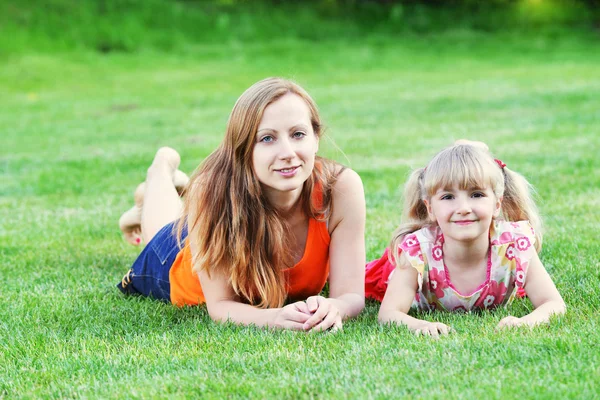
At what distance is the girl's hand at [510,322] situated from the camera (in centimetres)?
349

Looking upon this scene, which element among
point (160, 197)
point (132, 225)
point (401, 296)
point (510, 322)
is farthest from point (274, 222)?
point (132, 225)

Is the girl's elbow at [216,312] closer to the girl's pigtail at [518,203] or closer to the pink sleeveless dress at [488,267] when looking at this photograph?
the pink sleeveless dress at [488,267]

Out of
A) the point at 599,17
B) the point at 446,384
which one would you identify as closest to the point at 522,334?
the point at 446,384

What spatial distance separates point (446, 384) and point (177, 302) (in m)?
1.86

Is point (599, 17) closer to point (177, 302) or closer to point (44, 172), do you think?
point (44, 172)

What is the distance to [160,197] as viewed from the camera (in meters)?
5.29

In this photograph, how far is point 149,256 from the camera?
4.65 metres

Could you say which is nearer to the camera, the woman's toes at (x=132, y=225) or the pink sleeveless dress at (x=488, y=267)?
the pink sleeveless dress at (x=488, y=267)

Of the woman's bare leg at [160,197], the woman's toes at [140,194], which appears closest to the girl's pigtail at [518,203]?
the woman's bare leg at [160,197]

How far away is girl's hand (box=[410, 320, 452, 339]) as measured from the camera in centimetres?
348

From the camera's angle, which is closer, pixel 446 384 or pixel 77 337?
pixel 446 384

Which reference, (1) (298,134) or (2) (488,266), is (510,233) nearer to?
(2) (488,266)

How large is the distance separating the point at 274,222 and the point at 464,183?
883 millimetres

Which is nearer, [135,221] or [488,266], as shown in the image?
[488,266]
